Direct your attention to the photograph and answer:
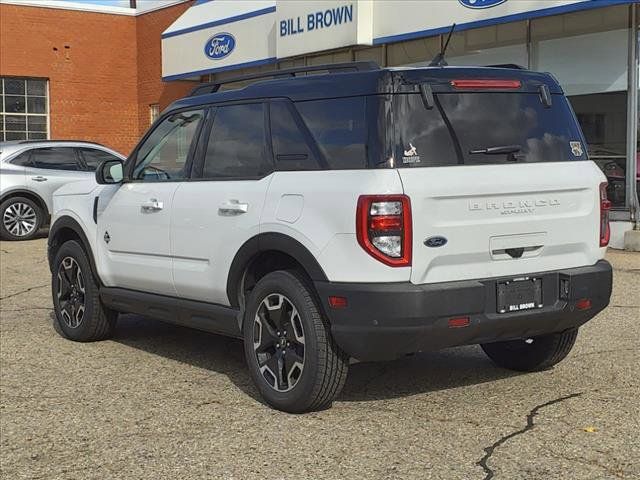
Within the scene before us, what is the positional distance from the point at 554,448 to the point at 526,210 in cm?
133

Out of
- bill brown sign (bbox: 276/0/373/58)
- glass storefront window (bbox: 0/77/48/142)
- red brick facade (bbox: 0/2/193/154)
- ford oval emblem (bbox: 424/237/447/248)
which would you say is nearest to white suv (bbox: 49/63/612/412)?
ford oval emblem (bbox: 424/237/447/248)

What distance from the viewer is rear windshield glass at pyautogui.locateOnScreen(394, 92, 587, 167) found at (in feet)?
15.6

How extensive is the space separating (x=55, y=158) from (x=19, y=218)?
49.4 inches

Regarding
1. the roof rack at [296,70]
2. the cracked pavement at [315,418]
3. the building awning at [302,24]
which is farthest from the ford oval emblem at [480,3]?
the roof rack at [296,70]

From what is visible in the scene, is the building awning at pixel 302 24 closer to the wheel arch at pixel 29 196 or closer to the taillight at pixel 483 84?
the wheel arch at pixel 29 196

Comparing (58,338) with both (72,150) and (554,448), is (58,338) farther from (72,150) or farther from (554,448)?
(72,150)

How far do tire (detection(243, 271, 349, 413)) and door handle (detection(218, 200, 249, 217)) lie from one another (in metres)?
0.45

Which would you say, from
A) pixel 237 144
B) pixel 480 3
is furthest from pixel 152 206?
pixel 480 3

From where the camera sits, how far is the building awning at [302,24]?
14.2 meters

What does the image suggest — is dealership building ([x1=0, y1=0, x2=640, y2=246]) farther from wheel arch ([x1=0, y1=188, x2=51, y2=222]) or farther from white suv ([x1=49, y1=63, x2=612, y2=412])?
white suv ([x1=49, y1=63, x2=612, y2=412])

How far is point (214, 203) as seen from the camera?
5602 mm

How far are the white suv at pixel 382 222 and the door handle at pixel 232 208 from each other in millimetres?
15

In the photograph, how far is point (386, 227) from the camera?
4.55 m

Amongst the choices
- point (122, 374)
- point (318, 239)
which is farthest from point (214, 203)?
point (122, 374)
